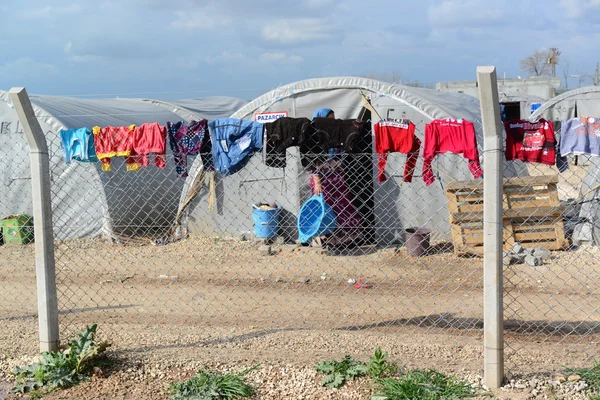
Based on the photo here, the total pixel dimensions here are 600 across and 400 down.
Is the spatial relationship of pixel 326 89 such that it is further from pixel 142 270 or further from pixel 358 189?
pixel 142 270

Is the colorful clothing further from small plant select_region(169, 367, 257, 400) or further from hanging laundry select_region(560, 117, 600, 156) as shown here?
small plant select_region(169, 367, 257, 400)

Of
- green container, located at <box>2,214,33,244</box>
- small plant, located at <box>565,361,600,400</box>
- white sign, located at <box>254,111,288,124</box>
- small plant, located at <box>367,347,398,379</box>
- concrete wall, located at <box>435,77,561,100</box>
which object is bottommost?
small plant, located at <box>565,361,600,400</box>

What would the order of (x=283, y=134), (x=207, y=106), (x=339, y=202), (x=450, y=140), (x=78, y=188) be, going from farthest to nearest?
(x=207, y=106)
(x=78, y=188)
(x=339, y=202)
(x=283, y=134)
(x=450, y=140)

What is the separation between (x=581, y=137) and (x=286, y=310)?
364 centimetres

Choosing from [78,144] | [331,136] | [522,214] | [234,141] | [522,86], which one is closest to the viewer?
[234,141]

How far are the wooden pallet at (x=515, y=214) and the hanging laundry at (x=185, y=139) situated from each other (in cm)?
414

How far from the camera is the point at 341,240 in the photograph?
1049cm

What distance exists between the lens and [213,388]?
14.0 feet

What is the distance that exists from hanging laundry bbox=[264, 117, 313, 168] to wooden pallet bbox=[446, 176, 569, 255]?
348 centimetres

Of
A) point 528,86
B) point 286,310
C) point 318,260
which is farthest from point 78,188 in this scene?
point 528,86

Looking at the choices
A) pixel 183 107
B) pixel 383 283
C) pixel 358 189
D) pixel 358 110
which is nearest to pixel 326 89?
pixel 358 110

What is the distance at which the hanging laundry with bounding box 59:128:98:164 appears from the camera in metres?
8.53

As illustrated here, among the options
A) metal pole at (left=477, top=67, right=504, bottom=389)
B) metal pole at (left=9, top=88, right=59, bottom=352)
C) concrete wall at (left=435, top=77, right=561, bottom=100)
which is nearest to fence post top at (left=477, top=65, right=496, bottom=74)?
metal pole at (left=477, top=67, right=504, bottom=389)

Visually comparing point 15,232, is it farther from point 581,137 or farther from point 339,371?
point 581,137
